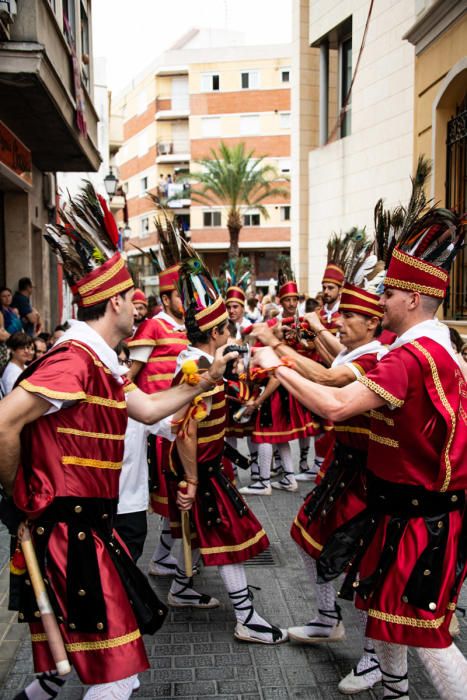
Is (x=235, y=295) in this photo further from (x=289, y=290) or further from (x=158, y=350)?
(x=158, y=350)

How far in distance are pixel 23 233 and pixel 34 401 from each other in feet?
37.3

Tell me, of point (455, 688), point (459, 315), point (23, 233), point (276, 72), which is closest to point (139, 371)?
point (455, 688)

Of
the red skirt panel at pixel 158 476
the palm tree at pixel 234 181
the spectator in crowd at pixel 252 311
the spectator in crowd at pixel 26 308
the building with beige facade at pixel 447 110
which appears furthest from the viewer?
the palm tree at pixel 234 181

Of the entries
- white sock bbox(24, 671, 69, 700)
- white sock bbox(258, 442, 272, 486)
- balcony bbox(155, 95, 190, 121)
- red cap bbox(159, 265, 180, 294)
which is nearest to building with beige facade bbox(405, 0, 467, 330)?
white sock bbox(258, 442, 272, 486)

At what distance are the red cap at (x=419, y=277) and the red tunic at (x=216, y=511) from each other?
144 cm

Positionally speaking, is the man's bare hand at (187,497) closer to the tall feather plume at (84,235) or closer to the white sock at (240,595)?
the white sock at (240,595)

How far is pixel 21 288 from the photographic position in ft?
39.4

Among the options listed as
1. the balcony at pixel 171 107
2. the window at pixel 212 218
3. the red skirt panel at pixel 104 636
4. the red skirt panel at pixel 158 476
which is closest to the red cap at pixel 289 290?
the red skirt panel at pixel 158 476

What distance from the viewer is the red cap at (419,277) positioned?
3232mm

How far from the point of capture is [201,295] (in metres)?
4.32

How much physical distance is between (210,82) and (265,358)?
161 ft

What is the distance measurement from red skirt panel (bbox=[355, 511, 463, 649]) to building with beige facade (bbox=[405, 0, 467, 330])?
20.9ft

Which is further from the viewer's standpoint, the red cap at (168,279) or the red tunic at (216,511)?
the red cap at (168,279)

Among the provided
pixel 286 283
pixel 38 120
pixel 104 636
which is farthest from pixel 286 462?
pixel 38 120
